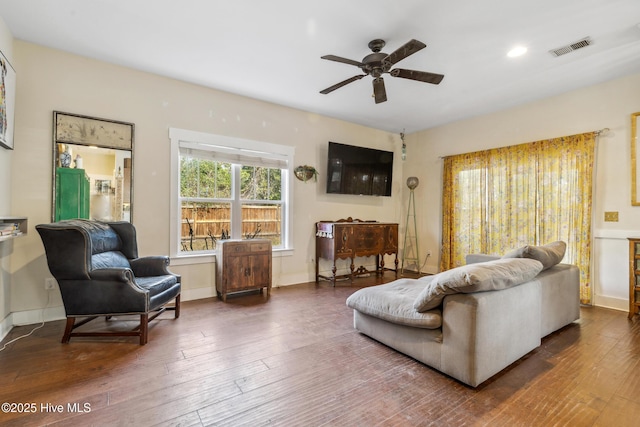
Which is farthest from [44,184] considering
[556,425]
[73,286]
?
[556,425]

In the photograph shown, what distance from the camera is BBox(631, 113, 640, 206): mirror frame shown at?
3.31 metres

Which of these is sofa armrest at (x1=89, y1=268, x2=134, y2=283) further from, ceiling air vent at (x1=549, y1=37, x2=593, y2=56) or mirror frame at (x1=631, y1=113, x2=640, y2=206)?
mirror frame at (x1=631, y1=113, x2=640, y2=206)

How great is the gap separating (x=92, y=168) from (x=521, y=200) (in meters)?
5.44

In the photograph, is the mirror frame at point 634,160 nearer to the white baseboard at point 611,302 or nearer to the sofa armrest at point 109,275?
the white baseboard at point 611,302

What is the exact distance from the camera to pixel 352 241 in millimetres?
4609

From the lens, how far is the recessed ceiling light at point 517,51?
283 centimetres

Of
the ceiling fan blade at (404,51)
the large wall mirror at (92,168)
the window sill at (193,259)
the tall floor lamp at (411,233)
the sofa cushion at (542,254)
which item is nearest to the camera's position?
the ceiling fan blade at (404,51)

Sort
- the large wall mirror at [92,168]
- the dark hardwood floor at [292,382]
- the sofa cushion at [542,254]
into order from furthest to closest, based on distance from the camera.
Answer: the large wall mirror at [92,168]
the sofa cushion at [542,254]
the dark hardwood floor at [292,382]

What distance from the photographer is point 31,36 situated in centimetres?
272

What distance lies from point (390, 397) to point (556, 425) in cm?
83

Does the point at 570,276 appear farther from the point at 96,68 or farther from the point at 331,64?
the point at 96,68

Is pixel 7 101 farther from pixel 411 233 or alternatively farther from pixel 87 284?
pixel 411 233

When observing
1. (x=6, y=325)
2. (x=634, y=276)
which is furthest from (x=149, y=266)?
(x=634, y=276)

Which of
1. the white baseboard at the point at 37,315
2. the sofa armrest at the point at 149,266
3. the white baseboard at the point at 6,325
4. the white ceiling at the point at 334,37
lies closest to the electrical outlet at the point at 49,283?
the white baseboard at the point at 37,315
